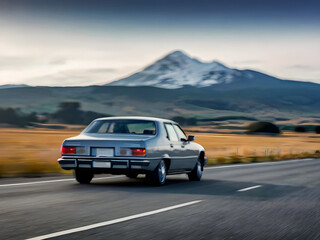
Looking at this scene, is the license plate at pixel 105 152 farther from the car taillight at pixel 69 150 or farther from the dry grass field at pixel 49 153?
the dry grass field at pixel 49 153

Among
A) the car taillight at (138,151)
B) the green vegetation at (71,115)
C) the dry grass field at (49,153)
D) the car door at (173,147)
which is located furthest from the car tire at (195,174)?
the green vegetation at (71,115)

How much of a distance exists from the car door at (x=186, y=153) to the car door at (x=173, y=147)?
0.15 meters

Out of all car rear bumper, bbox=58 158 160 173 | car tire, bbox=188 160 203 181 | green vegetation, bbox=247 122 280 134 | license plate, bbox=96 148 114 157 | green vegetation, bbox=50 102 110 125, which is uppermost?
green vegetation, bbox=50 102 110 125

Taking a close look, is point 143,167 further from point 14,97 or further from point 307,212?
point 14,97

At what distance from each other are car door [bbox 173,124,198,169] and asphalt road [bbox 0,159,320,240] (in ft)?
2.00

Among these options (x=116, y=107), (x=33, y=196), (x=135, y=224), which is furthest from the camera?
(x=116, y=107)

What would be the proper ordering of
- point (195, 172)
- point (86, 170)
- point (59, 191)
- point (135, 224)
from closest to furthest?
point (135, 224)
point (59, 191)
point (86, 170)
point (195, 172)

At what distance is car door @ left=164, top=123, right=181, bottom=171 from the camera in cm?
1418

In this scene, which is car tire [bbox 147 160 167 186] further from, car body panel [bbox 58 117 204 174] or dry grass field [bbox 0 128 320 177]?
dry grass field [bbox 0 128 320 177]

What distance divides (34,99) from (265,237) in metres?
194

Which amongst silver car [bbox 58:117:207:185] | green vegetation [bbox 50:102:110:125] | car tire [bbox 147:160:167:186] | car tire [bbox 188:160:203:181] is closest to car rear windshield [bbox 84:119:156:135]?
silver car [bbox 58:117:207:185]

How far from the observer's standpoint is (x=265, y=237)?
7.35 meters

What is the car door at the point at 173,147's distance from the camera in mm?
14180

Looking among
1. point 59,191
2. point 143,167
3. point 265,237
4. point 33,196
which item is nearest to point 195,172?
point 143,167
